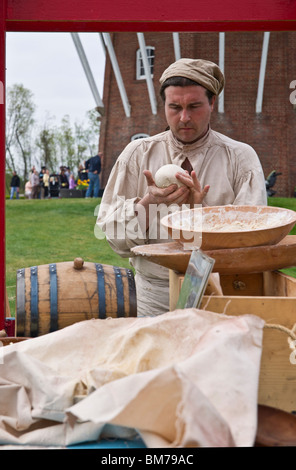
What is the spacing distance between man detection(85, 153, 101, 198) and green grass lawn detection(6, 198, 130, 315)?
4722 mm

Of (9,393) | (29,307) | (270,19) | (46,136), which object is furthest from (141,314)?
(46,136)

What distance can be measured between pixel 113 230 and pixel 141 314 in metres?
0.62

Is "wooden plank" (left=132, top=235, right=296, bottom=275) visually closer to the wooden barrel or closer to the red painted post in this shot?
the wooden barrel

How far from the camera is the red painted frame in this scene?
3160mm

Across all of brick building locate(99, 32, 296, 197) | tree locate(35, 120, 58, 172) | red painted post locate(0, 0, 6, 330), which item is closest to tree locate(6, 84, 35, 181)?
tree locate(35, 120, 58, 172)

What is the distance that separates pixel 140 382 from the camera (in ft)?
4.00

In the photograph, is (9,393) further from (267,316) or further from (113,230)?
(113,230)

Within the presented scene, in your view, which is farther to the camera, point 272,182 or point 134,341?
point 272,182

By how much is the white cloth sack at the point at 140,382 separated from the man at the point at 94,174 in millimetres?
18139

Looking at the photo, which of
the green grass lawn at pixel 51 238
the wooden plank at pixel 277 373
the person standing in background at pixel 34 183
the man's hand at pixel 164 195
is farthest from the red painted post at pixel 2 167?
the person standing in background at pixel 34 183

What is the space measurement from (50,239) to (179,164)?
25.8ft

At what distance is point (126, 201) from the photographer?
2.66 meters

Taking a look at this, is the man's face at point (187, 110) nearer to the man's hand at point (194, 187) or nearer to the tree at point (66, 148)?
the man's hand at point (194, 187)

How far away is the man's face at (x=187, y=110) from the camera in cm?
268
